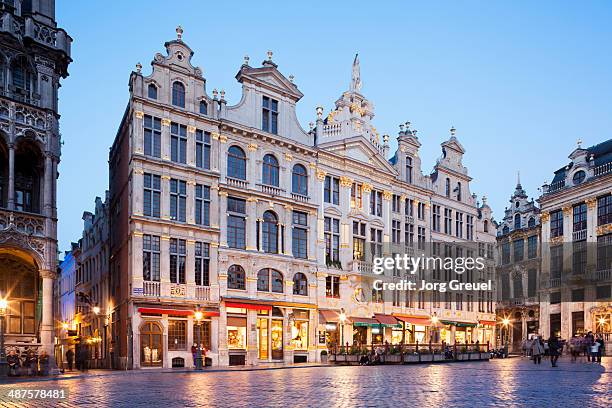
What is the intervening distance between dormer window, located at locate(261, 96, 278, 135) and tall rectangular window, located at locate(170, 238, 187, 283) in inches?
416

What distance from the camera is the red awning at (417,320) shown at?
54844 mm

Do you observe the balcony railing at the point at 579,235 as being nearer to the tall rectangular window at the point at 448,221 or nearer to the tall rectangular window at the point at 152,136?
the tall rectangular window at the point at 448,221

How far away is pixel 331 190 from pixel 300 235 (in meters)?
4.77

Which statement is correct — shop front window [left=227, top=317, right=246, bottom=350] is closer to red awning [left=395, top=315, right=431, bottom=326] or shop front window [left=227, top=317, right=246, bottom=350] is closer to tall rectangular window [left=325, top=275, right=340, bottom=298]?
tall rectangular window [left=325, top=275, right=340, bottom=298]

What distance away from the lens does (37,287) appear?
32.6 m

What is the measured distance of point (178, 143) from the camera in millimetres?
42125

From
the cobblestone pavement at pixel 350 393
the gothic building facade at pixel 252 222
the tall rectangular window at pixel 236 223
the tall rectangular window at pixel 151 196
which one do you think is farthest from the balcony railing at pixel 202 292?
the cobblestone pavement at pixel 350 393

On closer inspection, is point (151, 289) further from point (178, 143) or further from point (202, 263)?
point (178, 143)

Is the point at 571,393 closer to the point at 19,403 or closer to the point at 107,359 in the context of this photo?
the point at 19,403

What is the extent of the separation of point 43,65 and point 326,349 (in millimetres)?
27150

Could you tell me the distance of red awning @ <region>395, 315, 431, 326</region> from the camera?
180ft

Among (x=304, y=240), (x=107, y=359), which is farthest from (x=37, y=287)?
(x=304, y=240)

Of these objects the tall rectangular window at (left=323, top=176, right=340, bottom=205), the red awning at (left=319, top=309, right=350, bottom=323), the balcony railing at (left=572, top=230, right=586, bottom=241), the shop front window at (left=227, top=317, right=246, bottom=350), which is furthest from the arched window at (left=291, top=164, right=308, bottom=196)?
the balcony railing at (left=572, top=230, right=586, bottom=241)

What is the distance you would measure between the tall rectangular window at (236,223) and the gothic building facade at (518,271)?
41969 millimetres
